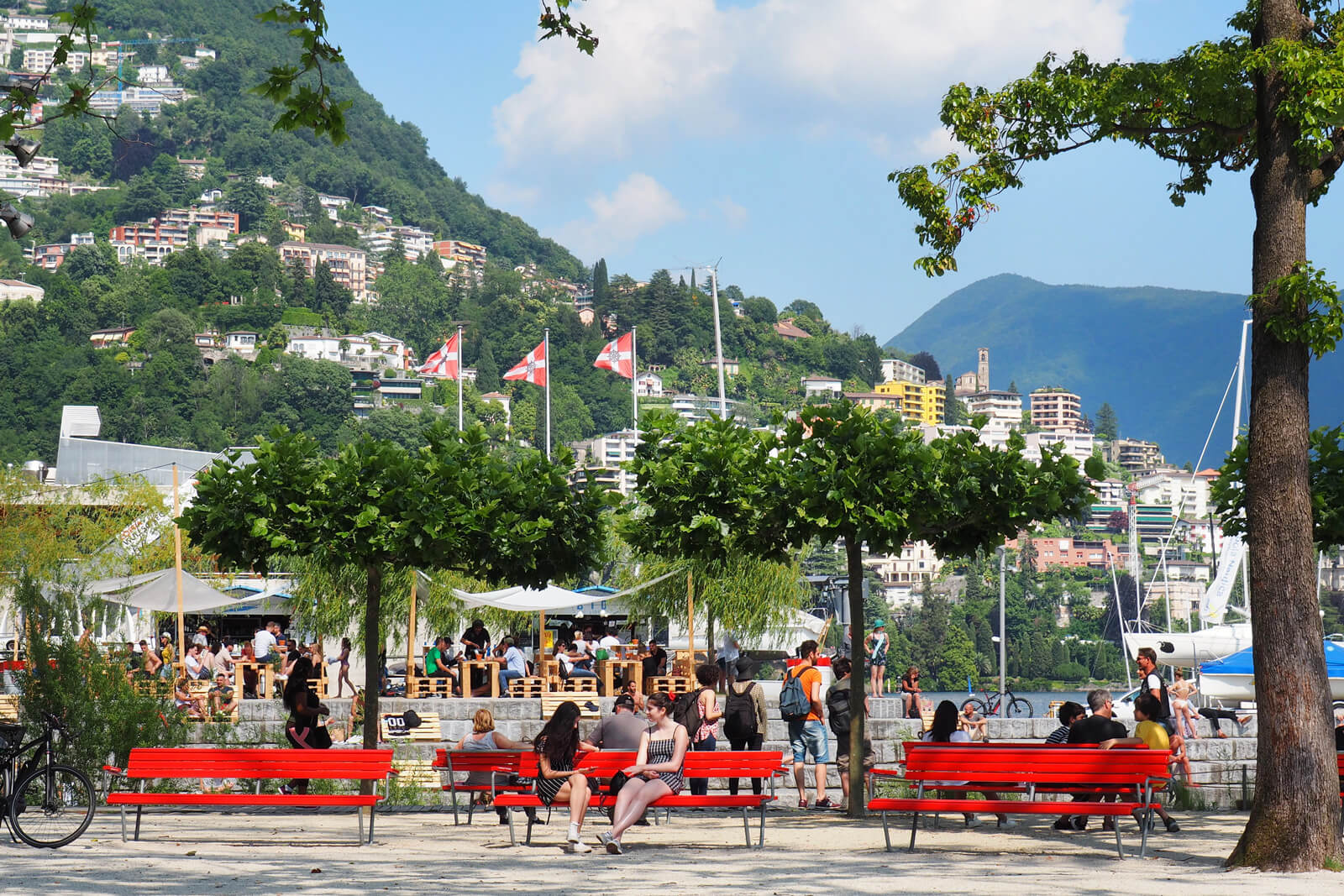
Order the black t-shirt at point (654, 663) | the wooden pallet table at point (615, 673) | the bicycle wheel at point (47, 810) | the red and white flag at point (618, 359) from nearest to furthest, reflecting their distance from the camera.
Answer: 1. the bicycle wheel at point (47, 810)
2. the wooden pallet table at point (615, 673)
3. the black t-shirt at point (654, 663)
4. the red and white flag at point (618, 359)

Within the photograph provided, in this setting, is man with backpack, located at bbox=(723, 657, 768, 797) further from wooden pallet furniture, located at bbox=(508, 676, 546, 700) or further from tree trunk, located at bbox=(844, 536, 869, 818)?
wooden pallet furniture, located at bbox=(508, 676, 546, 700)

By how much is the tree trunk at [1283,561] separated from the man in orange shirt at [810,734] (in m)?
4.86

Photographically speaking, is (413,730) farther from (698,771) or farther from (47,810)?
(698,771)

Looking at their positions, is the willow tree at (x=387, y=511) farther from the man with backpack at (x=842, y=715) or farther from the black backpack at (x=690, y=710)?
the man with backpack at (x=842, y=715)

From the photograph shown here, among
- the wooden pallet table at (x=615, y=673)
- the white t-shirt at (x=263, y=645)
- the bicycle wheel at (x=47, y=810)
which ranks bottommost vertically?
the bicycle wheel at (x=47, y=810)

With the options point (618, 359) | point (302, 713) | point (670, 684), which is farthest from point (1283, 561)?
point (618, 359)

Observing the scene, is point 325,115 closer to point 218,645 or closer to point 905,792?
point 905,792

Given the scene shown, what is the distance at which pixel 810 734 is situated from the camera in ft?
42.8

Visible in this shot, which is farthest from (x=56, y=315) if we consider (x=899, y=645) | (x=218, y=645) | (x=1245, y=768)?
(x=1245, y=768)

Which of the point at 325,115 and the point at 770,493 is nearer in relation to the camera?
the point at 325,115

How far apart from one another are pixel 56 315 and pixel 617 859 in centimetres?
18067

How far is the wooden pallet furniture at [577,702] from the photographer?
65.0 ft

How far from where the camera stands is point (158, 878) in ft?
26.2

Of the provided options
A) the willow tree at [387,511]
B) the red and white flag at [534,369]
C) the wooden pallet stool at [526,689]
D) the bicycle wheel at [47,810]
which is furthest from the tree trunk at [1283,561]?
the red and white flag at [534,369]
